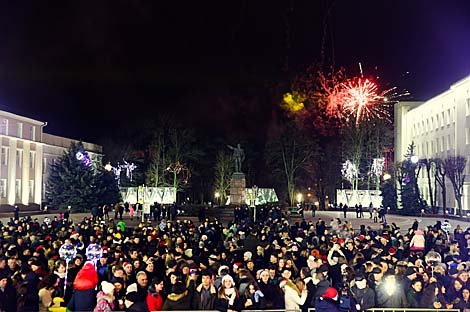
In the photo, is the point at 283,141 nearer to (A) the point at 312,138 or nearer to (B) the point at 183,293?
(A) the point at 312,138

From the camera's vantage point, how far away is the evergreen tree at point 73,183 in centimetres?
5084

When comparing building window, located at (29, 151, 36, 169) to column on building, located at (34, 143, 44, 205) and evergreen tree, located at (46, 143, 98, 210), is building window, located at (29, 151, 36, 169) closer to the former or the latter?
column on building, located at (34, 143, 44, 205)

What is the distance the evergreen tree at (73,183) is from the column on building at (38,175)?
298 centimetres

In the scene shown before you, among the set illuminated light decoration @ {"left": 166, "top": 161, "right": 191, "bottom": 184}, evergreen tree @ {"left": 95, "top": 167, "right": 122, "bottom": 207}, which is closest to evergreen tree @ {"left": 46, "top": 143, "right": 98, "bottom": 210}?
evergreen tree @ {"left": 95, "top": 167, "right": 122, "bottom": 207}

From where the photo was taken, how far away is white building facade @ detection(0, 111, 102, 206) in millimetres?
50312

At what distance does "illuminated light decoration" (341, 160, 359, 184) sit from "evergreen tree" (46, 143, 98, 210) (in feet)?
90.0

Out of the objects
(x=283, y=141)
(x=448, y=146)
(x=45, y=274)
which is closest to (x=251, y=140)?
(x=283, y=141)

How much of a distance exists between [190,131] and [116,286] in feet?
198

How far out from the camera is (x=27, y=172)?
54219 mm

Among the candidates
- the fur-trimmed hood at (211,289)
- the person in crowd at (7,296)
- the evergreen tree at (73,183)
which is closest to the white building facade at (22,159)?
the evergreen tree at (73,183)

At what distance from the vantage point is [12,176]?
5112 centimetres

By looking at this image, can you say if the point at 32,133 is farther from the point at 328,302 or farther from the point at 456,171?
the point at 328,302

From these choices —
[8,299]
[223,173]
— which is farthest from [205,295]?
[223,173]

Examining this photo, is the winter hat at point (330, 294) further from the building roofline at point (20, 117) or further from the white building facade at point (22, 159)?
the building roofline at point (20, 117)
